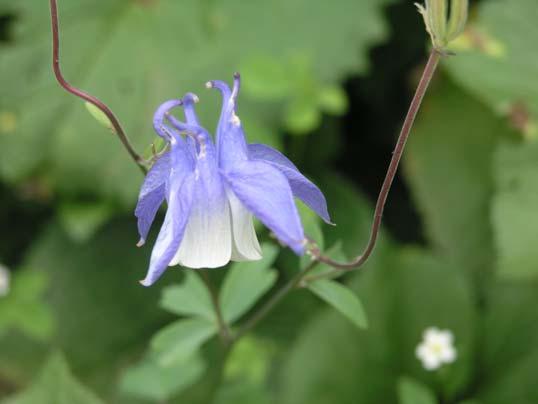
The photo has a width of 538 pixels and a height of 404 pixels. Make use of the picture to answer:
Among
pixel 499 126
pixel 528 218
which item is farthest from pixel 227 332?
pixel 499 126

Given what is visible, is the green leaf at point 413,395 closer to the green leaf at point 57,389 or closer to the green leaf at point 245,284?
the green leaf at point 245,284

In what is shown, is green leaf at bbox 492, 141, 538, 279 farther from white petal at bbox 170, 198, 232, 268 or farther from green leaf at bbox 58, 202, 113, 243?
white petal at bbox 170, 198, 232, 268

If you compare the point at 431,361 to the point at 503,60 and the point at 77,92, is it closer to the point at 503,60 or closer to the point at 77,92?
the point at 503,60

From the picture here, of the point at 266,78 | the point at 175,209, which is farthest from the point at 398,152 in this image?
the point at 266,78

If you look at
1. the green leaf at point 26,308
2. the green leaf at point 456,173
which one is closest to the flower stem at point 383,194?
the green leaf at point 26,308

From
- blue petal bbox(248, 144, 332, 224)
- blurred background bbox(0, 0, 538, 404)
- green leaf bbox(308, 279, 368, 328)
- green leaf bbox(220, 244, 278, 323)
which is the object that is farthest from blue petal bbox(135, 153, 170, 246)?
blurred background bbox(0, 0, 538, 404)

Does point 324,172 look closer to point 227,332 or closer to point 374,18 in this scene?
point 374,18
